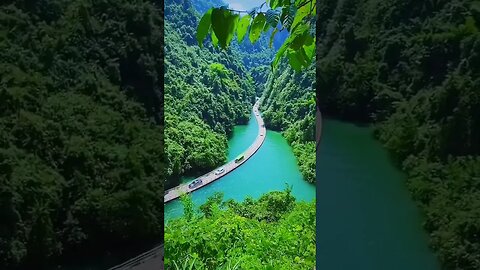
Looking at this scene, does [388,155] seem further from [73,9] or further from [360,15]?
[73,9]

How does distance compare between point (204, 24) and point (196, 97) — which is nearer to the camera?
point (204, 24)

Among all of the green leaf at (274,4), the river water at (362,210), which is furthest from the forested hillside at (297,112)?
the green leaf at (274,4)

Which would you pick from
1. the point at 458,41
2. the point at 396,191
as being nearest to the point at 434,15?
the point at 458,41

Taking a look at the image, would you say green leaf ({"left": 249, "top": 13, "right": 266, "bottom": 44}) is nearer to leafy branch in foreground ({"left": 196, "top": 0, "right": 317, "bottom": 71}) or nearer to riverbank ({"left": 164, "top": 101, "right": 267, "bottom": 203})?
leafy branch in foreground ({"left": 196, "top": 0, "right": 317, "bottom": 71})

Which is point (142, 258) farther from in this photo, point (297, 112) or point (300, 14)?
point (300, 14)

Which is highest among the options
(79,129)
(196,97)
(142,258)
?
(79,129)

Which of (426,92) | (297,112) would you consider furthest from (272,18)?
(297,112)
